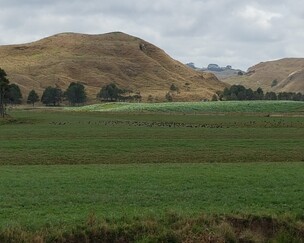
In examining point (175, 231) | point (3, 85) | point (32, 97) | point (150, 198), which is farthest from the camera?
point (32, 97)

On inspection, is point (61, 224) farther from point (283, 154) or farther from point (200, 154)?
point (283, 154)

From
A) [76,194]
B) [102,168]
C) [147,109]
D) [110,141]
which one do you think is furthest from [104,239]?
[147,109]

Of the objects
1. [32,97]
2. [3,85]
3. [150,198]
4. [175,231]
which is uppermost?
[3,85]

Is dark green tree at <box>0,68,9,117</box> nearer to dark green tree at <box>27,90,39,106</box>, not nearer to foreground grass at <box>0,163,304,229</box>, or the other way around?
foreground grass at <box>0,163,304,229</box>

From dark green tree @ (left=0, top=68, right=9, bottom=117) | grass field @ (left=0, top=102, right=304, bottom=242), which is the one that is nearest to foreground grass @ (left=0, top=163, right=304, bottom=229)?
grass field @ (left=0, top=102, right=304, bottom=242)


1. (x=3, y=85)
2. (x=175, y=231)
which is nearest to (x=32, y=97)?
(x=3, y=85)

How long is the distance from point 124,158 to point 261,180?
14.4 meters

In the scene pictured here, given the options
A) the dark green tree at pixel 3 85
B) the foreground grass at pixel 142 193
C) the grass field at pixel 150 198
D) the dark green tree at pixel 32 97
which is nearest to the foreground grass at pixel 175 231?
the grass field at pixel 150 198

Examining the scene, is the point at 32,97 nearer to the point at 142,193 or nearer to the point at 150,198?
the point at 142,193

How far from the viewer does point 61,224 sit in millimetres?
18047

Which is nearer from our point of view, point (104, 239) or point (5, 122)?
point (104, 239)

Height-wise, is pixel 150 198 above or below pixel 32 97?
below

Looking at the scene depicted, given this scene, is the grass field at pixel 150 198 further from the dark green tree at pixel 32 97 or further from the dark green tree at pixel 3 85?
the dark green tree at pixel 32 97

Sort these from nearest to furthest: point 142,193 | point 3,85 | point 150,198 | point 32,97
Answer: point 150,198 < point 142,193 < point 3,85 < point 32,97
